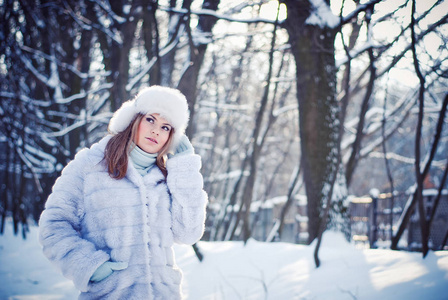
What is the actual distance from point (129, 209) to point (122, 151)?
32 cm

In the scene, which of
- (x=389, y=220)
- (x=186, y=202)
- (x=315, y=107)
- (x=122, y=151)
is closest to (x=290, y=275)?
(x=186, y=202)

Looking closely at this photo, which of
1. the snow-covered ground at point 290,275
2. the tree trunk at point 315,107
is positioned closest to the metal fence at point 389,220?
the tree trunk at point 315,107

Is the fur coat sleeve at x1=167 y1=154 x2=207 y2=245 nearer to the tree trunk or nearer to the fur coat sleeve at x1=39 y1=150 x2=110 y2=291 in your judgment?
the fur coat sleeve at x1=39 y1=150 x2=110 y2=291

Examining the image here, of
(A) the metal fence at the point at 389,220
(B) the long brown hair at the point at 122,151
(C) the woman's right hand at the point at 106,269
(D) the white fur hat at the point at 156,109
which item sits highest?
(D) the white fur hat at the point at 156,109

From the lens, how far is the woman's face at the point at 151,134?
1872 mm

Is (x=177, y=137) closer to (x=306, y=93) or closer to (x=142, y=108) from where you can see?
(x=142, y=108)

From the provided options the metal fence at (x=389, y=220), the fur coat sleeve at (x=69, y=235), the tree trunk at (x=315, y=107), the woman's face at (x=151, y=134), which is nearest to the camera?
the fur coat sleeve at (x=69, y=235)

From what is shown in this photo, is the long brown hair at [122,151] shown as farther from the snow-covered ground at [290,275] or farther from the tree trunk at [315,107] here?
the tree trunk at [315,107]

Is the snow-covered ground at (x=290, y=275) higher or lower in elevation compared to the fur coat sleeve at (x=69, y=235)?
lower

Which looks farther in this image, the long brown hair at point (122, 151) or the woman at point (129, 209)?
the long brown hair at point (122, 151)

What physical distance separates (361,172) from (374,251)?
1853 centimetres

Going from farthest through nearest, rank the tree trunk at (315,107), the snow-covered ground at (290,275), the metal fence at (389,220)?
the metal fence at (389,220) < the tree trunk at (315,107) < the snow-covered ground at (290,275)

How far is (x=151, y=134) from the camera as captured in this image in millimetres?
1876

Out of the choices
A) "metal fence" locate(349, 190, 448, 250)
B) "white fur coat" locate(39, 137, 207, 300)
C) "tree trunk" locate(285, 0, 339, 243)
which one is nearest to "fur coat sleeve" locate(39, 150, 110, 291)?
"white fur coat" locate(39, 137, 207, 300)
